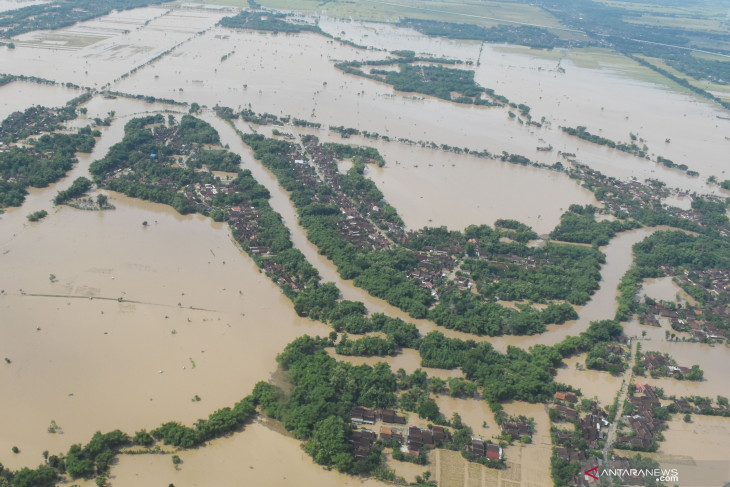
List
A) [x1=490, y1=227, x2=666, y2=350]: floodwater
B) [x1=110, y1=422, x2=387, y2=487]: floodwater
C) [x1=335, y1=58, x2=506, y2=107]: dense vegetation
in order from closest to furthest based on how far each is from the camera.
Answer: [x1=110, y1=422, x2=387, y2=487]: floodwater
[x1=490, y1=227, x2=666, y2=350]: floodwater
[x1=335, y1=58, x2=506, y2=107]: dense vegetation

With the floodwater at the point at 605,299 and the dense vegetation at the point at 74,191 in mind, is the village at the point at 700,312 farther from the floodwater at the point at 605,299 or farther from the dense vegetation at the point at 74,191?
the dense vegetation at the point at 74,191

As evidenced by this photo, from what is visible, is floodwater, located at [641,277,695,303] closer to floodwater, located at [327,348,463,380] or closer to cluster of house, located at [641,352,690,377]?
cluster of house, located at [641,352,690,377]

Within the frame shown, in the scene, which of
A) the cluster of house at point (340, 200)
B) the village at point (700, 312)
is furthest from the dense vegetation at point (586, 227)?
the cluster of house at point (340, 200)

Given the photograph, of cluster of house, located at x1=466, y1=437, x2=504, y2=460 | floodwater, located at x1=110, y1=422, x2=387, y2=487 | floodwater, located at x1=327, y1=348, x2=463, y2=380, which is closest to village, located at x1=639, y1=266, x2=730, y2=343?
floodwater, located at x1=327, y1=348, x2=463, y2=380

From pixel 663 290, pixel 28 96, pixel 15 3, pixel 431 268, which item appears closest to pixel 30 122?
pixel 28 96

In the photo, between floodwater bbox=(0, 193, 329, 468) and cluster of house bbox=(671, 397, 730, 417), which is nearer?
floodwater bbox=(0, 193, 329, 468)

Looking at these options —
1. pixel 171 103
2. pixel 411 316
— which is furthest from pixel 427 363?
pixel 171 103
